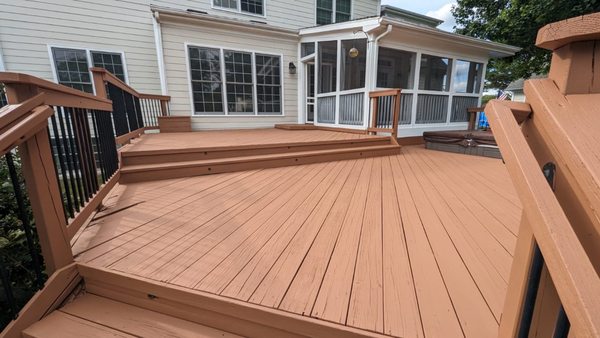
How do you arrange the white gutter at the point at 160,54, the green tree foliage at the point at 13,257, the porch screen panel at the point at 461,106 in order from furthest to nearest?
the porch screen panel at the point at 461,106
the white gutter at the point at 160,54
the green tree foliage at the point at 13,257

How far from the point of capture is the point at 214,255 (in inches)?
58.2

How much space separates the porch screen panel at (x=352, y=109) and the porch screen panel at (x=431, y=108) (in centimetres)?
158

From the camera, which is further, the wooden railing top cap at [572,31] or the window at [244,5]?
the window at [244,5]

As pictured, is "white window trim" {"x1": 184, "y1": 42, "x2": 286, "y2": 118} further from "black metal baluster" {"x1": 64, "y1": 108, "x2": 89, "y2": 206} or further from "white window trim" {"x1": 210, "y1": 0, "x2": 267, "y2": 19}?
"black metal baluster" {"x1": 64, "y1": 108, "x2": 89, "y2": 206}

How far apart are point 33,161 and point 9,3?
668cm

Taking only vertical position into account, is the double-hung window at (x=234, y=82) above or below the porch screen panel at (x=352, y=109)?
above

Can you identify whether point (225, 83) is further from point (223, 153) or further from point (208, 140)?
point (223, 153)

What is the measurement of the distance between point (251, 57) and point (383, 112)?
363 cm

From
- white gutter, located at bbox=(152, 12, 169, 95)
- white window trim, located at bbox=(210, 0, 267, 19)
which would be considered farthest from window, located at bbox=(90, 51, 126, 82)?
white window trim, located at bbox=(210, 0, 267, 19)

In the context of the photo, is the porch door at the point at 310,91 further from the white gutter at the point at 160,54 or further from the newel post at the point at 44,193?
the newel post at the point at 44,193

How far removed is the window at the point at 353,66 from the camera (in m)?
5.82

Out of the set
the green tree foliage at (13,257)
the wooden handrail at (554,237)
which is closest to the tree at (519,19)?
the wooden handrail at (554,237)

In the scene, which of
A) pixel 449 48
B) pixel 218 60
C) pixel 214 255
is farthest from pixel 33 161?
pixel 449 48

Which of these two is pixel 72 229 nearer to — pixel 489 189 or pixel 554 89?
pixel 554 89
